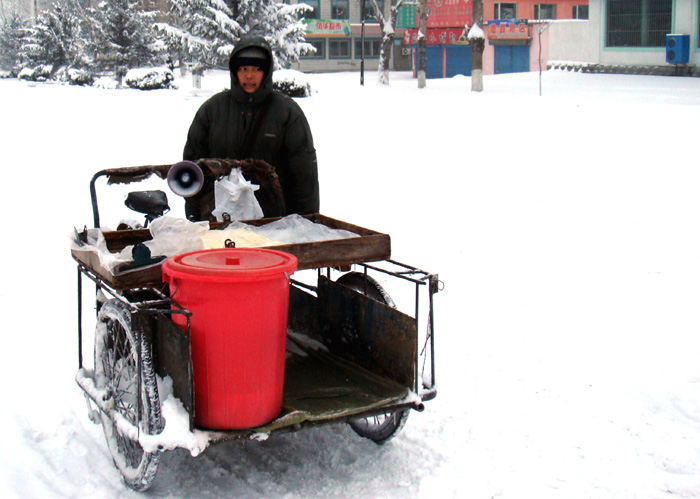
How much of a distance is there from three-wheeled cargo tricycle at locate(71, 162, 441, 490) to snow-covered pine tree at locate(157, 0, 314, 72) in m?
23.2

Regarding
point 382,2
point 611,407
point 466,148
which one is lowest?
point 611,407

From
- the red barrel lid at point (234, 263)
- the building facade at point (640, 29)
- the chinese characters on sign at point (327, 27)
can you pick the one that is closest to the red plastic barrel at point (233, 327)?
the red barrel lid at point (234, 263)

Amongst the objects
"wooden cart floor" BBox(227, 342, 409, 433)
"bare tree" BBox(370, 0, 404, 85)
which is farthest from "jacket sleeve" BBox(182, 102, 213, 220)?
"bare tree" BBox(370, 0, 404, 85)

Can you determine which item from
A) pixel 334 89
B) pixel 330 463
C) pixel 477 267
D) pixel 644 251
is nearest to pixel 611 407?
pixel 330 463

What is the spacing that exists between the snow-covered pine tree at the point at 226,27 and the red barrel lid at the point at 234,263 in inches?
948

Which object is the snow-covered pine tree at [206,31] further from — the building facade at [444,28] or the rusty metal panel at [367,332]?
the rusty metal panel at [367,332]

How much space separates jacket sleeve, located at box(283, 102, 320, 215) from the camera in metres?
5.62

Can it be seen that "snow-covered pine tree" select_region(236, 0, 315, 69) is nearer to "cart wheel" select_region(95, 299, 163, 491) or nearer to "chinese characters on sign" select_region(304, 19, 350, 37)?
"cart wheel" select_region(95, 299, 163, 491)

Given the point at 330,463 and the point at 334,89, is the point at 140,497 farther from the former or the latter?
the point at 334,89

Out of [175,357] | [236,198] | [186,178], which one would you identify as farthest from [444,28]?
[175,357]

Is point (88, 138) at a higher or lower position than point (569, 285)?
higher

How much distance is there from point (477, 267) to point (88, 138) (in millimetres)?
10362

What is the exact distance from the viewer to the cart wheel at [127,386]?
3.67 meters

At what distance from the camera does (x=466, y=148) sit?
1547 cm
